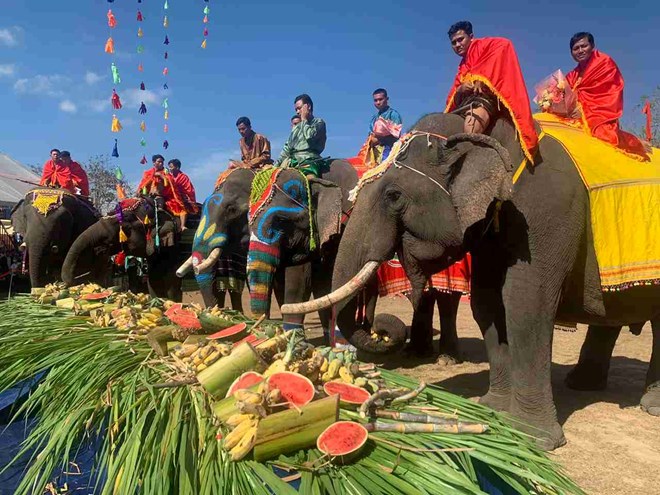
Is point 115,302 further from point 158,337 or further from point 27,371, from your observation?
point 158,337

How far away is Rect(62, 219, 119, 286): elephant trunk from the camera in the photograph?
22.7 ft

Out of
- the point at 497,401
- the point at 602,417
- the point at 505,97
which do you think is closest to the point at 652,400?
the point at 602,417

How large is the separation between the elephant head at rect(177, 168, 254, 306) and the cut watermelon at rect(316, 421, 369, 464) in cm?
495

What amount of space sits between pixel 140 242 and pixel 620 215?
253 inches

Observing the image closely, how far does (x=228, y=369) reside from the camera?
1.96m

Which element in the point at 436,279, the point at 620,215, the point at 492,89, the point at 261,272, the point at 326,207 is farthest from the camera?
the point at 436,279

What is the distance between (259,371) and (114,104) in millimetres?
9388

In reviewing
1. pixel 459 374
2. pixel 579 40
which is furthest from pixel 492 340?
pixel 579 40

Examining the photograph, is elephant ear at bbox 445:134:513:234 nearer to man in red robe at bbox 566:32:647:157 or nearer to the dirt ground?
man in red robe at bbox 566:32:647:157

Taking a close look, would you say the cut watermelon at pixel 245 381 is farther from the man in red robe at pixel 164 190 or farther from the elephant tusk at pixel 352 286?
the man in red robe at pixel 164 190

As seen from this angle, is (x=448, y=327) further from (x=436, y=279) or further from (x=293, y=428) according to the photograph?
(x=293, y=428)

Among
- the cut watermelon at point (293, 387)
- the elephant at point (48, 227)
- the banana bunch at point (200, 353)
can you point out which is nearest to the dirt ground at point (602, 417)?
the cut watermelon at point (293, 387)

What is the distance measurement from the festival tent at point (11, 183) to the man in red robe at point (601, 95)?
20435mm

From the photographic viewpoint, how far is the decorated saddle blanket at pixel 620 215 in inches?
137
